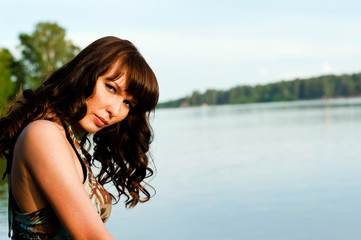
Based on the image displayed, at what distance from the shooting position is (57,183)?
1.62 meters

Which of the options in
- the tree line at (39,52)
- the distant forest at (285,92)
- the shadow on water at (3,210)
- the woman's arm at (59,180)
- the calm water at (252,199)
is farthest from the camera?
the distant forest at (285,92)

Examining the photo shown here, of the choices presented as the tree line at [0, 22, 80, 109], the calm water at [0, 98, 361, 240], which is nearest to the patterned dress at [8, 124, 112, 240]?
the calm water at [0, 98, 361, 240]

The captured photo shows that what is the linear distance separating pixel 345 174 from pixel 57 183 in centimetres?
1041

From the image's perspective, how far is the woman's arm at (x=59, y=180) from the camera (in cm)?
162

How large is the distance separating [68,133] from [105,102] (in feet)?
0.78

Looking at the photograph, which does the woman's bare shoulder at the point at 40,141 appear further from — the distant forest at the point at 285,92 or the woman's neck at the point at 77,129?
the distant forest at the point at 285,92

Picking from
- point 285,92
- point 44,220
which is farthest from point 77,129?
point 285,92

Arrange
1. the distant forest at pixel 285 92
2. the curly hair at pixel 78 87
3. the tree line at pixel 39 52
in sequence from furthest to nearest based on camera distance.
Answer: the distant forest at pixel 285 92
the tree line at pixel 39 52
the curly hair at pixel 78 87

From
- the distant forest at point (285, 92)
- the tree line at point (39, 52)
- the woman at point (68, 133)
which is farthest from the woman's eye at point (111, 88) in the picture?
the distant forest at point (285, 92)

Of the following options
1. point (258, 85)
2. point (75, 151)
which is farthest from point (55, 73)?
point (258, 85)

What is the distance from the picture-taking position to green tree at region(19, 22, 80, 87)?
45562 mm

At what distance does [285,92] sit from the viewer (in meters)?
147

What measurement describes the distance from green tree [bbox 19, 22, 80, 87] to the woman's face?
44629mm

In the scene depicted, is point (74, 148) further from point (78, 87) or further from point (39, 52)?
point (39, 52)
